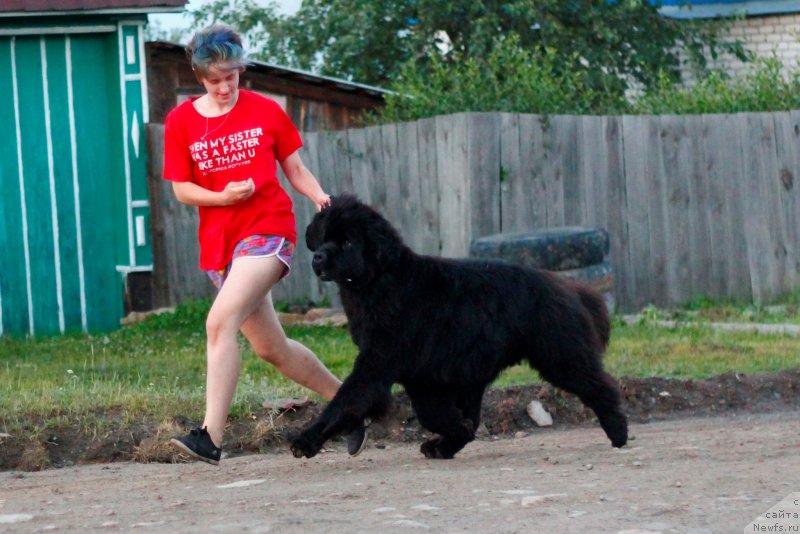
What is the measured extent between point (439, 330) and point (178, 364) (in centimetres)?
369

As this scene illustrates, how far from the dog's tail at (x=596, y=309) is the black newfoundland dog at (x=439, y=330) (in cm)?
7

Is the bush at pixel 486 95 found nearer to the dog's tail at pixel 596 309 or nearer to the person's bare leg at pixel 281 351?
the dog's tail at pixel 596 309

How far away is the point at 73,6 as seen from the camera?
12.7 metres

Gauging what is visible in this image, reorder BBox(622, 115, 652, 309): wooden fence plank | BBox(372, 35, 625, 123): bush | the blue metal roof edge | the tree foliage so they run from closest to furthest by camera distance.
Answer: BBox(622, 115, 652, 309): wooden fence plank < BBox(372, 35, 625, 123): bush < the tree foliage < the blue metal roof edge

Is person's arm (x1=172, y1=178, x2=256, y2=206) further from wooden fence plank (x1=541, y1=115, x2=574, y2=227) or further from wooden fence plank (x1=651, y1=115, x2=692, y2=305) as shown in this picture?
wooden fence plank (x1=651, y1=115, x2=692, y2=305)

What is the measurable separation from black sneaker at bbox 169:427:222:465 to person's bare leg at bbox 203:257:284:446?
5 centimetres

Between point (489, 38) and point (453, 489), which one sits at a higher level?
point (489, 38)

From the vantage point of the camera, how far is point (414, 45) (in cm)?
2053

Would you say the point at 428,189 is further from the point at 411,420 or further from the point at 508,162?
the point at 411,420

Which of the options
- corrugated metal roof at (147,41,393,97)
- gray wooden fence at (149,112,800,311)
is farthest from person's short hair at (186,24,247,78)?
corrugated metal roof at (147,41,393,97)

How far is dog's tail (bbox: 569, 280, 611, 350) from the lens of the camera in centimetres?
702

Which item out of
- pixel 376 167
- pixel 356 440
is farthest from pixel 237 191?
pixel 376 167

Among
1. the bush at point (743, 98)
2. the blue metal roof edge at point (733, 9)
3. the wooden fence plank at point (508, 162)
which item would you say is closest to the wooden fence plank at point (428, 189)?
the wooden fence plank at point (508, 162)

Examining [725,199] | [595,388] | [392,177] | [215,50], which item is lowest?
[595,388]
